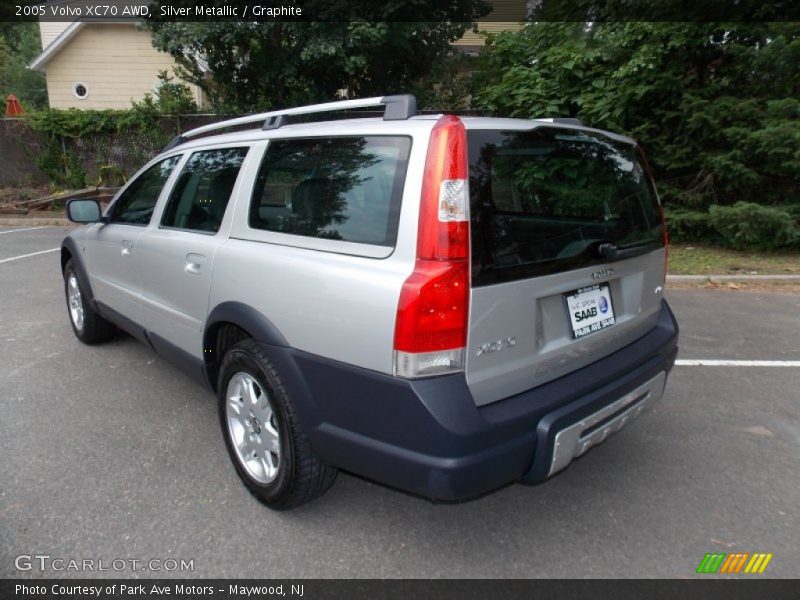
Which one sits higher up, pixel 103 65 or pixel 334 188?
pixel 103 65

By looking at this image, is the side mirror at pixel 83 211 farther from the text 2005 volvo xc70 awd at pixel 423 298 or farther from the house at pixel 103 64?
the house at pixel 103 64

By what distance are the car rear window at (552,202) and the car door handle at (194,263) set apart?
158 centimetres

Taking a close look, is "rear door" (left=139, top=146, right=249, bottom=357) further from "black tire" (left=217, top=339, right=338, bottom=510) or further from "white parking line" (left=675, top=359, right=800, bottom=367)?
"white parking line" (left=675, top=359, right=800, bottom=367)

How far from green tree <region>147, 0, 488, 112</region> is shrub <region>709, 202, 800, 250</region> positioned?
7020 mm

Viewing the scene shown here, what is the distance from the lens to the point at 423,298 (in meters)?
1.89

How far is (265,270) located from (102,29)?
79.6 ft

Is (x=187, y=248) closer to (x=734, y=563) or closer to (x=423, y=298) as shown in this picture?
(x=423, y=298)

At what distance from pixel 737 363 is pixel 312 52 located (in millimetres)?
9718

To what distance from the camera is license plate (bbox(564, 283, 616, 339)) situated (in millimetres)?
2311

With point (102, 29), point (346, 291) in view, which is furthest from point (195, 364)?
point (102, 29)

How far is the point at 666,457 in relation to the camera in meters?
3.07

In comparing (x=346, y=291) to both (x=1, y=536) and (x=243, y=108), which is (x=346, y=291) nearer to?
(x=1, y=536)

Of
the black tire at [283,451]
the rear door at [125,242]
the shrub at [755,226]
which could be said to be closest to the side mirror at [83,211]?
the rear door at [125,242]

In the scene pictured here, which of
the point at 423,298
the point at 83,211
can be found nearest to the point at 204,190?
the point at 83,211
